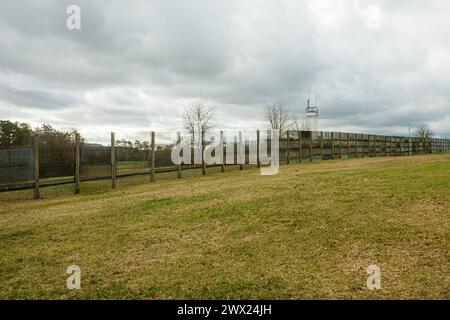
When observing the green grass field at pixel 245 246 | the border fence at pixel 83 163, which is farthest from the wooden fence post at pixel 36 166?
the green grass field at pixel 245 246

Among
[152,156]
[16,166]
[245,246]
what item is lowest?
[245,246]

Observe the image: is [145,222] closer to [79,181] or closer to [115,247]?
[115,247]

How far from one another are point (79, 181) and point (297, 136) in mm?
14038

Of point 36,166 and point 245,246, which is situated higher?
point 36,166

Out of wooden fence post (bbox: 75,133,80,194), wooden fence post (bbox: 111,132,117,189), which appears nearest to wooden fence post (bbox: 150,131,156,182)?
wooden fence post (bbox: 111,132,117,189)

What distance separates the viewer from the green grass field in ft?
11.5

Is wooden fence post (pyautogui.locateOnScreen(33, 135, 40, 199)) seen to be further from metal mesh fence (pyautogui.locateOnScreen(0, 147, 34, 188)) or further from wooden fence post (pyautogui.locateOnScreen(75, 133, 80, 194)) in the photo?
wooden fence post (pyautogui.locateOnScreen(75, 133, 80, 194))

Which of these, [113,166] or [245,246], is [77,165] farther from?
[245,246]

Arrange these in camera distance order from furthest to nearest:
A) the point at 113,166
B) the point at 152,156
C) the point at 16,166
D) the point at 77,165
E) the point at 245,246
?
the point at 152,156 → the point at 113,166 → the point at 77,165 → the point at 16,166 → the point at 245,246

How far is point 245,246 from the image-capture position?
4.75 metres

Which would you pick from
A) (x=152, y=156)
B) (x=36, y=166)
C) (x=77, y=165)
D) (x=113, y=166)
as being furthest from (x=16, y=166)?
(x=152, y=156)

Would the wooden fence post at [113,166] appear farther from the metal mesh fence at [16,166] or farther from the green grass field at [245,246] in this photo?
the green grass field at [245,246]
